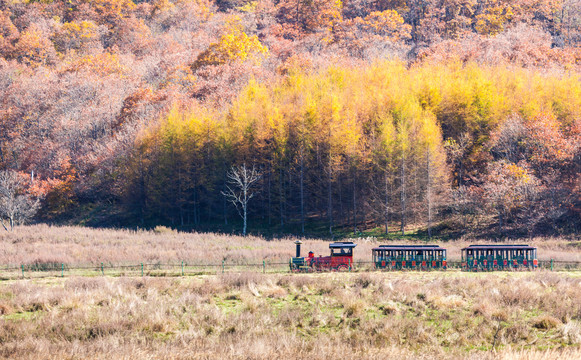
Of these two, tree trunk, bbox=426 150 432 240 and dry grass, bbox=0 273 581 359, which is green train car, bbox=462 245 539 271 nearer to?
dry grass, bbox=0 273 581 359

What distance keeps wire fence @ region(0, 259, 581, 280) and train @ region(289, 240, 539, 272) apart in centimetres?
49

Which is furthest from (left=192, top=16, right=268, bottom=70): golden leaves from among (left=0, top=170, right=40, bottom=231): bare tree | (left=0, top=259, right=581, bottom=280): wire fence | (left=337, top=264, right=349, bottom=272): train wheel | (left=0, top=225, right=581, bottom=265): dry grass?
(left=337, top=264, right=349, bottom=272): train wheel

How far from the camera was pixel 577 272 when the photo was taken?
29.0 m

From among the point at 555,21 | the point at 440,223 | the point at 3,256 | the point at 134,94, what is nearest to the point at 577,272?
the point at 440,223

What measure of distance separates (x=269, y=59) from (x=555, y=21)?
57559 mm

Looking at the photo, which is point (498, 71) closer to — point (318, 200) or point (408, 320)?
point (318, 200)

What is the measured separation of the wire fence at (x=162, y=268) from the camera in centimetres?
3036

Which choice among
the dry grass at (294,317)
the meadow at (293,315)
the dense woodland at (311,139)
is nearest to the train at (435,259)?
the meadow at (293,315)

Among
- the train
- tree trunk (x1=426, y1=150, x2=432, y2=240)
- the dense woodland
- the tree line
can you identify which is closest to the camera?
the train

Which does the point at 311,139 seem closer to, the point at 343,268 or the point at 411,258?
the point at 343,268

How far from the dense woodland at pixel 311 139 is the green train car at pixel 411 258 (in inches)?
585

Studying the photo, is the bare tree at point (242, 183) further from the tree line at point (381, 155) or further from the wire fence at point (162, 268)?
the wire fence at point (162, 268)

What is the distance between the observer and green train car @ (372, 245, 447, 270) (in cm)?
3075

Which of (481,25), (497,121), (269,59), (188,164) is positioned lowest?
(188,164)
